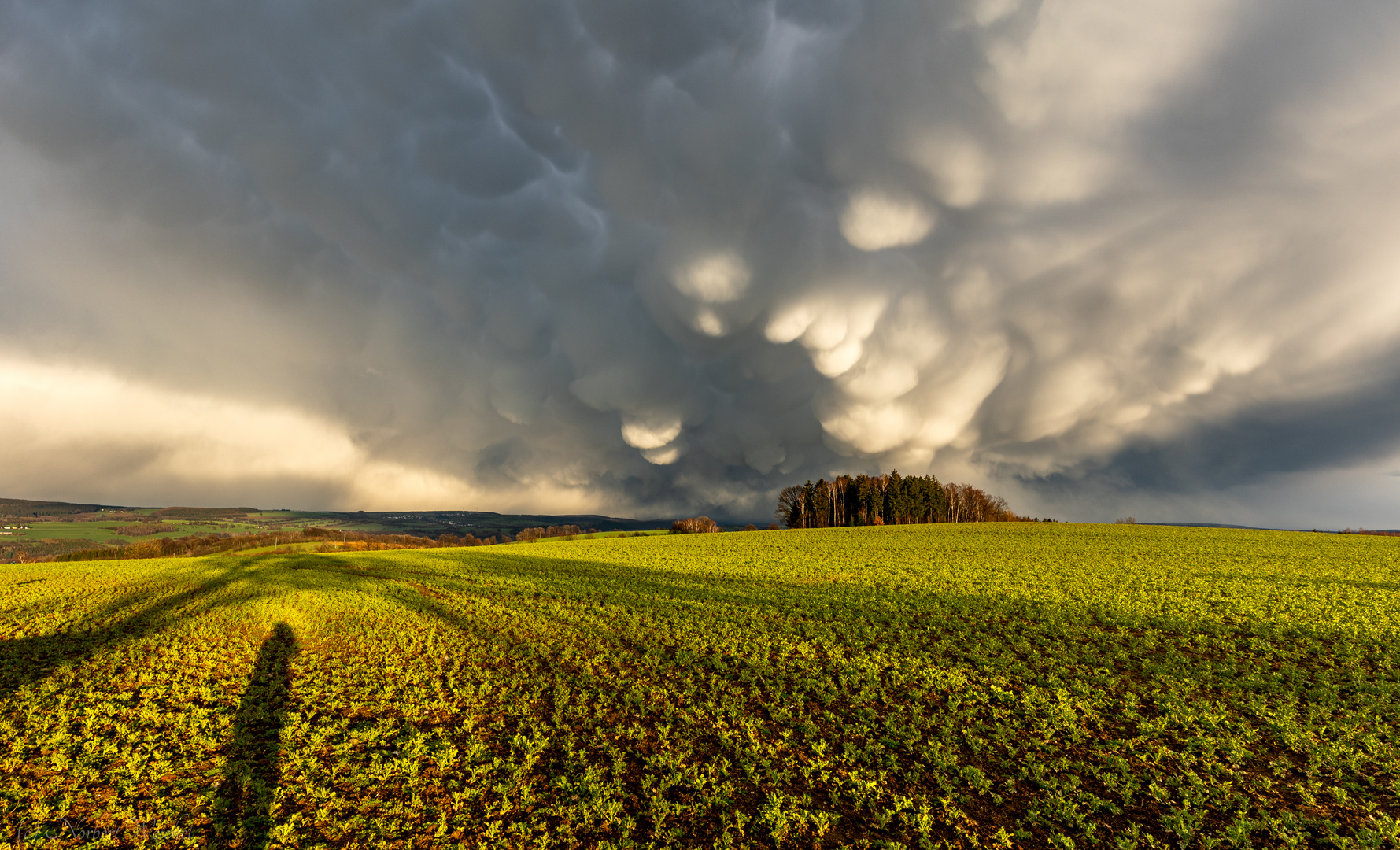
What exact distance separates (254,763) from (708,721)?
1031cm

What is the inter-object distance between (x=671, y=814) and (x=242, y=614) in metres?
27.1

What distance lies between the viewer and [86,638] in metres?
21.2

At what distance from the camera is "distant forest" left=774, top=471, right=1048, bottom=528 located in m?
142

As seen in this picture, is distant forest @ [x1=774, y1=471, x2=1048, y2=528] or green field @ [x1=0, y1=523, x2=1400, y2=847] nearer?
green field @ [x1=0, y1=523, x2=1400, y2=847]

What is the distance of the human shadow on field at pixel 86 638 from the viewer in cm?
1692

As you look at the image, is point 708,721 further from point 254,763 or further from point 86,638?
point 86,638

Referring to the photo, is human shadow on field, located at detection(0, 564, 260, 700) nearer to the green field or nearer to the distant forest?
the green field

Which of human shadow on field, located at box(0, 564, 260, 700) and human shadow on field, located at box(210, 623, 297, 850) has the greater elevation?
human shadow on field, located at box(210, 623, 297, 850)

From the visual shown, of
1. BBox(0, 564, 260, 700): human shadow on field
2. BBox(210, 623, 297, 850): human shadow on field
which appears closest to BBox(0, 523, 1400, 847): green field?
BBox(210, 623, 297, 850): human shadow on field

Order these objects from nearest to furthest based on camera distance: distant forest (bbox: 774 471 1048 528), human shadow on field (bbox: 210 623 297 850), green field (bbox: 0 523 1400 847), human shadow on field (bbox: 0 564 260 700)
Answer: human shadow on field (bbox: 210 623 297 850), green field (bbox: 0 523 1400 847), human shadow on field (bbox: 0 564 260 700), distant forest (bbox: 774 471 1048 528)

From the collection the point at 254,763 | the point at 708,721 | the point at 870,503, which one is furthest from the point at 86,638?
the point at 870,503

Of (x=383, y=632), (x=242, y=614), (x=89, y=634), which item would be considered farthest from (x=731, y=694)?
(x=89, y=634)

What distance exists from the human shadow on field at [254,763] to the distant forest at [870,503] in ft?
440

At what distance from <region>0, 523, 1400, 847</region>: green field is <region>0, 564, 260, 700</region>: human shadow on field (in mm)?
205
